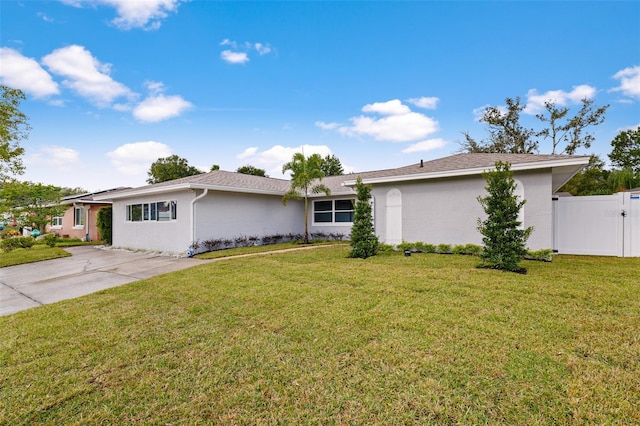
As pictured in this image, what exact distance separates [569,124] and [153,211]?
105 feet

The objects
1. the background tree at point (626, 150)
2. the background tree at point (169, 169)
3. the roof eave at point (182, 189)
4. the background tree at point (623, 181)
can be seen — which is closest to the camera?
the roof eave at point (182, 189)

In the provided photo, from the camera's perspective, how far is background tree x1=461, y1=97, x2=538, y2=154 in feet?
87.1

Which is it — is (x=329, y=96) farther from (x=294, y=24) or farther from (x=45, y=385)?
(x=45, y=385)

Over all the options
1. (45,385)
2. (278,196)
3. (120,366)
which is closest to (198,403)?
(120,366)

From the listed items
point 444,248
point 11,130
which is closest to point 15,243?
point 11,130

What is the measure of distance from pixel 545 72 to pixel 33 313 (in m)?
23.1

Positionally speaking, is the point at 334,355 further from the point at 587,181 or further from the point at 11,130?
the point at 587,181

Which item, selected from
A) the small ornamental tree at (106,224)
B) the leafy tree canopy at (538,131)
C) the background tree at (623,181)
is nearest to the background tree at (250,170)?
the small ornamental tree at (106,224)

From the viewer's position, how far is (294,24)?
1199cm

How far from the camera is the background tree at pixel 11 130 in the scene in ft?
51.5

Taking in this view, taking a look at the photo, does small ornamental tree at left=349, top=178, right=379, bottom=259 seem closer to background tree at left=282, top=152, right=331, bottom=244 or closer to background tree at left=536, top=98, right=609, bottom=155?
background tree at left=282, top=152, right=331, bottom=244

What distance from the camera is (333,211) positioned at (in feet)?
52.2

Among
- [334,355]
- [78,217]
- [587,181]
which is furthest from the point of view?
[587,181]

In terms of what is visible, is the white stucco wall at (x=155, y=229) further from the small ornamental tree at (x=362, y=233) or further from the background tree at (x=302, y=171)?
the small ornamental tree at (x=362, y=233)
